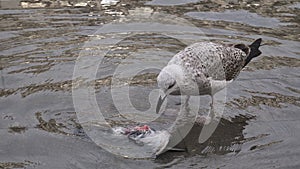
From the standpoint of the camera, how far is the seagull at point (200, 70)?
7.16 metres

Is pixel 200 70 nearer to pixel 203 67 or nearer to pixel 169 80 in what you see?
pixel 203 67

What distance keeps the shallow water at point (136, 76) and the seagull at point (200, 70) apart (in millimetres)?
384

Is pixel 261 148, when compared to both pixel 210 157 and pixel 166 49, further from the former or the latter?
pixel 166 49

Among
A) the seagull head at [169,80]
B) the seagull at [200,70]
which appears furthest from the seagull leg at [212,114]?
the seagull head at [169,80]

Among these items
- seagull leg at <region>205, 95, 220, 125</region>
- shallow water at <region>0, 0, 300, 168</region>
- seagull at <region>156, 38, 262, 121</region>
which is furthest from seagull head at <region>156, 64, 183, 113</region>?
seagull leg at <region>205, 95, 220, 125</region>

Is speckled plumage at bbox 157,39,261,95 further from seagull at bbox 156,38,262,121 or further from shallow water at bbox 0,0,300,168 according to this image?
shallow water at bbox 0,0,300,168

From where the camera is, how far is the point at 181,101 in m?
8.11

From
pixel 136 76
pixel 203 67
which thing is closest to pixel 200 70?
pixel 203 67

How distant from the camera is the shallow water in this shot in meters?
6.57

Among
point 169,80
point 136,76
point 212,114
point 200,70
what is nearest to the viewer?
point 169,80

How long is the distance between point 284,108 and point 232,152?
1408mm

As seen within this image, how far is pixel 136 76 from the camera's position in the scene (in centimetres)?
884

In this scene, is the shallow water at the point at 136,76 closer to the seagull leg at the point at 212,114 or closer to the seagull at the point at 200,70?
the seagull leg at the point at 212,114

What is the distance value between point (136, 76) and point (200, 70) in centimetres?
163
